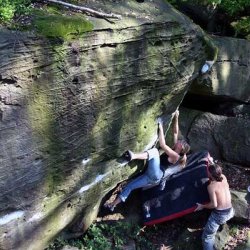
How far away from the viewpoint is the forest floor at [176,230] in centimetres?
925

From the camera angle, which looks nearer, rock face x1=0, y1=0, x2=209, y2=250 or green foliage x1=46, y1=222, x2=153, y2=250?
rock face x1=0, y1=0, x2=209, y2=250

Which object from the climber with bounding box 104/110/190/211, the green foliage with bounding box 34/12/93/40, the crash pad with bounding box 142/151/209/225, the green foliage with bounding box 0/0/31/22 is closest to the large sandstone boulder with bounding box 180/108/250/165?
the crash pad with bounding box 142/151/209/225

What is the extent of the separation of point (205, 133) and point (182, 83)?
107 inches

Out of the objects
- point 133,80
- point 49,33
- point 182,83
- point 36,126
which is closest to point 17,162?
point 36,126

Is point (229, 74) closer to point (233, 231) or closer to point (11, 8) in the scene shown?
point (233, 231)

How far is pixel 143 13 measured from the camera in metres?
7.82

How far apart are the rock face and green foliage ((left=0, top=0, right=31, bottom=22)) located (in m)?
0.37

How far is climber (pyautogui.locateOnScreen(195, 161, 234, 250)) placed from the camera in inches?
336

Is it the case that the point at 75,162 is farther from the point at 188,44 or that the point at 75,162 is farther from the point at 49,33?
the point at 188,44

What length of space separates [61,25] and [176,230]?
523cm

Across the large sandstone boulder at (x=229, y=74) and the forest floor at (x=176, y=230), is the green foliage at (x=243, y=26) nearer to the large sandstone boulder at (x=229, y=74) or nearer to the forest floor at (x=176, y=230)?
the large sandstone boulder at (x=229, y=74)

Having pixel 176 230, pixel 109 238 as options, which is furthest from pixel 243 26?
pixel 109 238

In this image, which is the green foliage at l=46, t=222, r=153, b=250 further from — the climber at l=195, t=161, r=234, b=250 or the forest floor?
the climber at l=195, t=161, r=234, b=250

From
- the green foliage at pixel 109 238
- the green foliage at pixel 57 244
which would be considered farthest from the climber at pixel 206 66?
the green foliage at pixel 57 244
